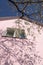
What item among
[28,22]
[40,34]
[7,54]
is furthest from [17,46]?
[28,22]

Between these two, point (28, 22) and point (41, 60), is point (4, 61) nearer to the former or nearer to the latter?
point (41, 60)

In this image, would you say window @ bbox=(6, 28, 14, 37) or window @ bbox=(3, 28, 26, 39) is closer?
window @ bbox=(3, 28, 26, 39)

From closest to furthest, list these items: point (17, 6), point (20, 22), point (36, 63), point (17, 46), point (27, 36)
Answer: point (17, 6), point (36, 63), point (17, 46), point (27, 36), point (20, 22)

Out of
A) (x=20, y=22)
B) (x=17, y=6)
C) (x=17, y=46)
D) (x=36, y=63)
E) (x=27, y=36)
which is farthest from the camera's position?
(x=20, y=22)

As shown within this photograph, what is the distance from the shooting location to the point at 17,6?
25.2 ft

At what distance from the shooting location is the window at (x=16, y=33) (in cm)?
944

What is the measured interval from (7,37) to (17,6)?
74.9 inches

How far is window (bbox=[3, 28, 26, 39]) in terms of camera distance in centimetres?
944

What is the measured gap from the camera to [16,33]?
31.5ft

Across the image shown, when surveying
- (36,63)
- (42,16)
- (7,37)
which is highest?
(42,16)

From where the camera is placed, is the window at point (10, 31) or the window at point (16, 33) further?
the window at point (10, 31)

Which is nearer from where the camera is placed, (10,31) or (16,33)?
(16,33)

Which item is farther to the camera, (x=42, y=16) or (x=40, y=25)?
(x=40, y=25)

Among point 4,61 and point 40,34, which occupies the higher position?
point 40,34
